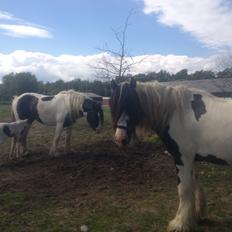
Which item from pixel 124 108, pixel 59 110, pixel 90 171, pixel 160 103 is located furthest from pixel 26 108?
pixel 160 103

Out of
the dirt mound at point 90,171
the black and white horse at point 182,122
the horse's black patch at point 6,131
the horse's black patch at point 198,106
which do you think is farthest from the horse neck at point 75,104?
the horse's black patch at point 198,106

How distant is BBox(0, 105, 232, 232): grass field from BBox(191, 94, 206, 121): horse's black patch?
5.35 feet

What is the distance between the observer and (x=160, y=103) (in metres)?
4.45

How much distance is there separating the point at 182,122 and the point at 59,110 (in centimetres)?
569

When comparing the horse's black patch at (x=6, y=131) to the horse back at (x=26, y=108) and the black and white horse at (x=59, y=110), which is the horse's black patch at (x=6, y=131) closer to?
the black and white horse at (x=59, y=110)

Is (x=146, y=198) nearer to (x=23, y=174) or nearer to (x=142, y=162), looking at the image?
(x=142, y=162)

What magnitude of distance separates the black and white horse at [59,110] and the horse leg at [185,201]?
527 centimetres

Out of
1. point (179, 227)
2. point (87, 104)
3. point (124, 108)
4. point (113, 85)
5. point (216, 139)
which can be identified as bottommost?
point (179, 227)

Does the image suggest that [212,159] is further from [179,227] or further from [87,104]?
[87,104]

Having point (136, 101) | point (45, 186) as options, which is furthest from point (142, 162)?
point (136, 101)

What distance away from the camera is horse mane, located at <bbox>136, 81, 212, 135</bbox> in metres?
4.44

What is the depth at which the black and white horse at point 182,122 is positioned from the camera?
4223mm

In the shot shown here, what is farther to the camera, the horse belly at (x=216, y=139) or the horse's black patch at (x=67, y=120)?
the horse's black patch at (x=67, y=120)

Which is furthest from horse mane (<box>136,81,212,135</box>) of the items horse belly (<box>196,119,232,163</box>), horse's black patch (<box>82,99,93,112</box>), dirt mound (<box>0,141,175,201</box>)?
horse's black patch (<box>82,99,93,112</box>)
